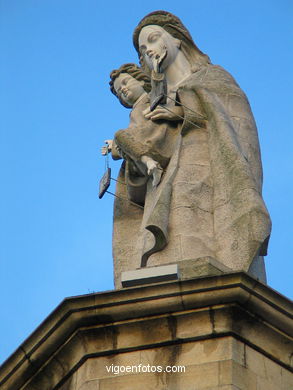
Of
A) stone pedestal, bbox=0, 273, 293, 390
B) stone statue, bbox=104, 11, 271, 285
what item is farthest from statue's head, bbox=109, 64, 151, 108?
stone pedestal, bbox=0, 273, 293, 390

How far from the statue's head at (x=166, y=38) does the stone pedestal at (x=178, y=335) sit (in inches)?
183

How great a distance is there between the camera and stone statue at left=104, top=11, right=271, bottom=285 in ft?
46.7

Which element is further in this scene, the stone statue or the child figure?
the child figure

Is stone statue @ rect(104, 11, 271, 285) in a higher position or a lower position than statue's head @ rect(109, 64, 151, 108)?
lower

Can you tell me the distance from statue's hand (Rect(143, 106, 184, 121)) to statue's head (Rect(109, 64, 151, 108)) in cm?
112

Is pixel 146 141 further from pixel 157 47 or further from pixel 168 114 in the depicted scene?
pixel 157 47

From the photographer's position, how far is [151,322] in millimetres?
13086

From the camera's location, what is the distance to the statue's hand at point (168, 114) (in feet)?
52.5

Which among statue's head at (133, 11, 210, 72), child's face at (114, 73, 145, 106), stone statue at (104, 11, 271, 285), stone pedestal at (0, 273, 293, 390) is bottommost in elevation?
stone pedestal at (0, 273, 293, 390)

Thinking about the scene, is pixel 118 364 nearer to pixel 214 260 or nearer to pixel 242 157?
pixel 214 260

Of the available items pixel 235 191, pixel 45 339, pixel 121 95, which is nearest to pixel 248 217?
pixel 235 191

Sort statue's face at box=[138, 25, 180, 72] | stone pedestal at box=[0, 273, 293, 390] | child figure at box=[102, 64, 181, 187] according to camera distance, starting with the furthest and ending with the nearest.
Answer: statue's face at box=[138, 25, 180, 72]
child figure at box=[102, 64, 181, 187]
stone pedestal at box=[0, 273, 293, 390]

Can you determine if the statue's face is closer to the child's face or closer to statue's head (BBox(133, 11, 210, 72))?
statue's head (BBox(133, 11, 210, 72))

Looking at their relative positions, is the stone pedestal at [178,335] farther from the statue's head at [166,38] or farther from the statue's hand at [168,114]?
the statue's head at [166,38]
